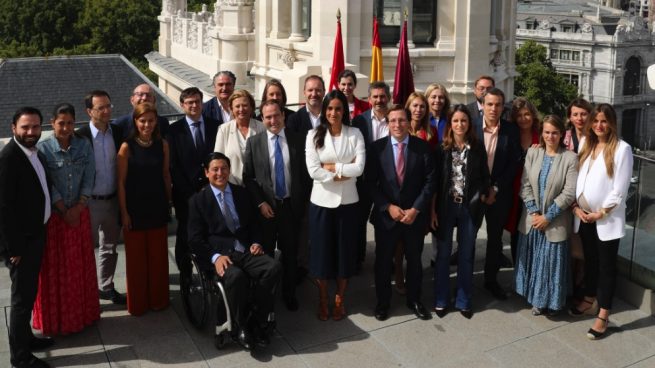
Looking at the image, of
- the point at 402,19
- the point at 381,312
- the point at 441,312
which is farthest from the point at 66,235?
the point at 402,19

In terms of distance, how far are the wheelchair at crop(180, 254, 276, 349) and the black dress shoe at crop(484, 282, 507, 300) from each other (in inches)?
86.7

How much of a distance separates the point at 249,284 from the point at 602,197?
9.48ft

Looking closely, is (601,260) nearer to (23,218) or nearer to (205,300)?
(205,300)

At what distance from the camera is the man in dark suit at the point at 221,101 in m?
7.88

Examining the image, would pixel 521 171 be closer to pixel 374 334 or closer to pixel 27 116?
pixel 374 334

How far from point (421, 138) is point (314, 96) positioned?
110cm

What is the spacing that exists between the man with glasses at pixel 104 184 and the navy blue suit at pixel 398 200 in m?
2.14

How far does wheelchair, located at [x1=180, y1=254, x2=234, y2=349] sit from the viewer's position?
636 centimetres

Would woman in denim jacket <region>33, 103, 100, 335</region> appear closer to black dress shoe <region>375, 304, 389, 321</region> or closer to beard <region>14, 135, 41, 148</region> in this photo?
beard <region>14, 135, 41, 148</region>

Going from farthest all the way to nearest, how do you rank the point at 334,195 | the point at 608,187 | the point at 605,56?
the point at 605,56 → the point at 334,195 → the point at 608,187

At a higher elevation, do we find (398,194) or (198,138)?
(198,138)

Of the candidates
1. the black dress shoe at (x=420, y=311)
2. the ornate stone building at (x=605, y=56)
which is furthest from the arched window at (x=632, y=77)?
the black dress shoe at (x=420, y=311)

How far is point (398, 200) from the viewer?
6953 mm

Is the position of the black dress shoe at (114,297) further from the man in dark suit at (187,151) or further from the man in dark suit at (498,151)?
the man in dark suit at (498,151)
